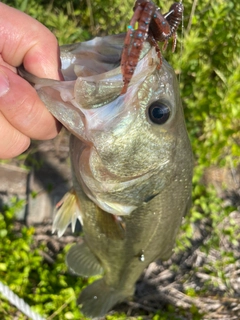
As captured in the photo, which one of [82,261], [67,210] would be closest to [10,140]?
[67,210]

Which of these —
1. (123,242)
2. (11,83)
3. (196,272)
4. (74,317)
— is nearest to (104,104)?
(11,83)

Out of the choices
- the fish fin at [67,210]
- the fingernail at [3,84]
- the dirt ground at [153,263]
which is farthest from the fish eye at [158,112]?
the dirt ground at [153,263]

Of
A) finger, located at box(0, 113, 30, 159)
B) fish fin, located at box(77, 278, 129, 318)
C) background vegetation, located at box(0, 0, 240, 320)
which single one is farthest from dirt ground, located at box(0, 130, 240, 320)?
finger, located at box(0, 113, 30, 159)

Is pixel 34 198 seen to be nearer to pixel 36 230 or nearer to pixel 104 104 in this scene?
pixel 36 230

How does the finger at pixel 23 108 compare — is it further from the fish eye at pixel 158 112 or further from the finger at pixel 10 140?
the fish eye at pixel 158 112

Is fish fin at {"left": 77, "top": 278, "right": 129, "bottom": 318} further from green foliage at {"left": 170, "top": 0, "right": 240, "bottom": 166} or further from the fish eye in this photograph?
green foliage at {"left": 170, "top": 0, "right": 240, "bottom": 166}

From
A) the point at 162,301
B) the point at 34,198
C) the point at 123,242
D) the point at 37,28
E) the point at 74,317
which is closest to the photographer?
the point at 37,28

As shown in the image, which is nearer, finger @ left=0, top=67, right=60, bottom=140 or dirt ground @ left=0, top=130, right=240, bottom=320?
finger @ left=0, top=67, right=60, bottom=140
